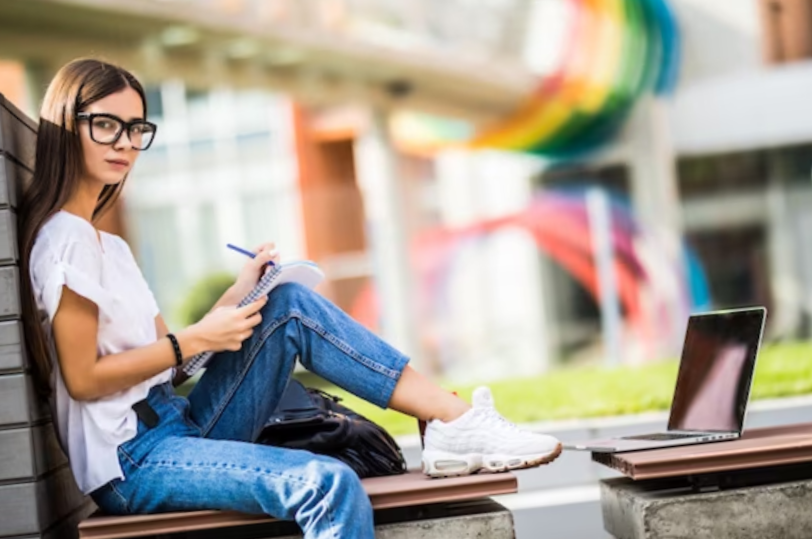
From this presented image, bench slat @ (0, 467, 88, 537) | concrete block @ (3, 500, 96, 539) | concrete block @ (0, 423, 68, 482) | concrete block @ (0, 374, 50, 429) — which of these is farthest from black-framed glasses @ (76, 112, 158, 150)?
concrete block @ (3, 500, 96, 539)

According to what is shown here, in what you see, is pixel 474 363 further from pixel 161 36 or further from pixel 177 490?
pixel 177 490

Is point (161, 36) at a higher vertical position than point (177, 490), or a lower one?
higher

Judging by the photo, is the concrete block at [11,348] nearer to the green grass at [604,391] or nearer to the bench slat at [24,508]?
the bench slat at [24,508]

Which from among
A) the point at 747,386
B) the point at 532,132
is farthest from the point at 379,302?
the point at 747,386

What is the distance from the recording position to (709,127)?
15.1 m

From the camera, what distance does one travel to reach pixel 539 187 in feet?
49.7

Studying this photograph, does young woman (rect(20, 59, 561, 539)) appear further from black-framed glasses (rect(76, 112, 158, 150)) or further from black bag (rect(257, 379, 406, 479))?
black bag (rect(257, 379, 406, 479))

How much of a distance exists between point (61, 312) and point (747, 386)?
1.66m

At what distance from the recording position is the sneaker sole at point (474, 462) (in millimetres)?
2771

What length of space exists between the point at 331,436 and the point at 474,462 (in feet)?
1.40

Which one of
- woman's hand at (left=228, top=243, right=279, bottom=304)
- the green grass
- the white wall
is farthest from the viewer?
the white wall

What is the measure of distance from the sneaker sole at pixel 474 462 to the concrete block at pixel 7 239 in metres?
1.05

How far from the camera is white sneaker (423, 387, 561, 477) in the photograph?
9.10ft

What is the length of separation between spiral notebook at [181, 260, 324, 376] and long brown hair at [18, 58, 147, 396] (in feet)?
1.10
